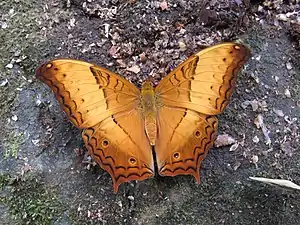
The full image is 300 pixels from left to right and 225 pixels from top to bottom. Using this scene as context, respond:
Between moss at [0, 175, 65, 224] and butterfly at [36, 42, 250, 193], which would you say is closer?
butterfly at [36, 42, 250, 193]

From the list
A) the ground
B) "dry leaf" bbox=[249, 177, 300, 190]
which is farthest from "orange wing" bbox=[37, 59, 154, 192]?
"dry leaf" bbox=[249, 177, 300, 190]

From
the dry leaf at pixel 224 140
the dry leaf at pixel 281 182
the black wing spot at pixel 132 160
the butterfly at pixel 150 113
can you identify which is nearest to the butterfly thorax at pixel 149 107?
the butterfly at pixel 150 113

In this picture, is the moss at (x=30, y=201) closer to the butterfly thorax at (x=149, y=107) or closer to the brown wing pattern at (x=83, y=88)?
the brown wing pattern at (x=83, y=88)

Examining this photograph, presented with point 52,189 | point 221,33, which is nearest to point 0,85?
point 52,189

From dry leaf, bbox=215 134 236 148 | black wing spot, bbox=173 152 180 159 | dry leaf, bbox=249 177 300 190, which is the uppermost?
black wing spot, bbox=173 152 180 159

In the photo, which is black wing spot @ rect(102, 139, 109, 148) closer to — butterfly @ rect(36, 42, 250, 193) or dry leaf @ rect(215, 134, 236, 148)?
butterfly @ rect(36, 42, 250, 193)

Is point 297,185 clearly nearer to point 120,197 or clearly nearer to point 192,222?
point 192,222
